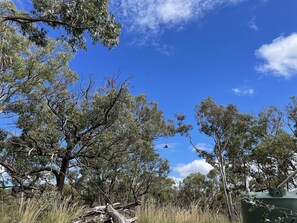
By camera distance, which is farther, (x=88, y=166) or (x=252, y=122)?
(x=252, y=122)

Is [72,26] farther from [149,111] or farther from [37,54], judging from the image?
[149,111]

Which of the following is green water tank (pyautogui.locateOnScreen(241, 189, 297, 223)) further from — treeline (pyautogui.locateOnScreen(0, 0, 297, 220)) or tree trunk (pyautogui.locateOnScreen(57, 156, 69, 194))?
tree trunk (pyautogui.locateOnScreen(57, 156, 69, 194))

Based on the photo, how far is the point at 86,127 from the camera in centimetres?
1296

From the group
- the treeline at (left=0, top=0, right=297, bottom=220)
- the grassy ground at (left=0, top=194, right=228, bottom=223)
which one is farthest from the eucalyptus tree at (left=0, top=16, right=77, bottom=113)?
the grassy ground at (left=0, top=194, right=228, bottom=223)

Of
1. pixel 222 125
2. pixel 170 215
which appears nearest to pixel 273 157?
pixel 222 125

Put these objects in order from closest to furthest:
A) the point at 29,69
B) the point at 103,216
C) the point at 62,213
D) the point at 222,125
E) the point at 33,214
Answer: the point at 33,214 → the point at 62,213 → the point at 103,216 → the point at 29,69 → the point at 222,125

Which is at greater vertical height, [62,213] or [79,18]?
[79,18]

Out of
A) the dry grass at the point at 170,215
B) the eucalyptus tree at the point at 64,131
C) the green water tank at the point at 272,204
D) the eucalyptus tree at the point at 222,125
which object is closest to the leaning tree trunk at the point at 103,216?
the dry grass at the point at 170,215

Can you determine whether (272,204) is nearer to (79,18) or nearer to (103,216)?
(103,216)

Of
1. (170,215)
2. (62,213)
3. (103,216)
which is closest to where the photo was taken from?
(62,213)

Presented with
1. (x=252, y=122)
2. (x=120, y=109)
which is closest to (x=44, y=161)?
(x=120, y=109)

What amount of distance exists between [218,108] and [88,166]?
8.96 metres

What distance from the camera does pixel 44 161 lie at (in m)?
13.5

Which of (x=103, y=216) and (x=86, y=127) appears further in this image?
(x=86, y=127)
